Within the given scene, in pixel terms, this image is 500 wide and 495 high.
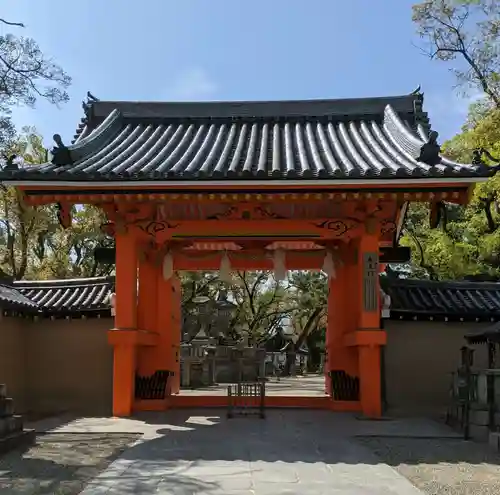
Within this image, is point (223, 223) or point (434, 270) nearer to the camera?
point (223, 223)

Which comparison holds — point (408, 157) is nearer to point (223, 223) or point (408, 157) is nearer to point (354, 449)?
point (223, 223)

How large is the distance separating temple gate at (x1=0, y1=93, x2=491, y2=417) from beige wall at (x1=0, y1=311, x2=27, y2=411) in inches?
90.8

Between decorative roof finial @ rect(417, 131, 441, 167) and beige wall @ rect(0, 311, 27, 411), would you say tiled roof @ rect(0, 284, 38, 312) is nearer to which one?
beige wall @ rect(0, 311, 27, 411)

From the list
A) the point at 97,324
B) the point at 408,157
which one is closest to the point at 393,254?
the point at 408,157

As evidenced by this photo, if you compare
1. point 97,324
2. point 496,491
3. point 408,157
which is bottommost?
point 496,491

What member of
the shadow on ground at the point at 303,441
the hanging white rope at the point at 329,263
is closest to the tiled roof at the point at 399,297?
the hanging white rope at the point at 329,263

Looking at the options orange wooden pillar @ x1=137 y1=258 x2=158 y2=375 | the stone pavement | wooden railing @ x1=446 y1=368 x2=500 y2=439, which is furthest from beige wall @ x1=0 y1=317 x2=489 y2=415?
wooden railing @ x1=446 y1=368 x2=500 y2=439

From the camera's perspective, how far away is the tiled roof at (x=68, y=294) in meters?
12.7

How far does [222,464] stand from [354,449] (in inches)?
72.6

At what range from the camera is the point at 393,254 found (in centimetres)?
1311

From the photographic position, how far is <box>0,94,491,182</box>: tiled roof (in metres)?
9.55

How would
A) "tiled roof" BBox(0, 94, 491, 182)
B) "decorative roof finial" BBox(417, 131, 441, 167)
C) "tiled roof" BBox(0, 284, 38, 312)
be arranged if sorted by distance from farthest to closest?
"tiled roof" BBox(0, 284, 38, 312)
"decorative roof finial" BBox(417, 131, 441, 167)
"tiled roof" BBox(0, 94, 491, 182)

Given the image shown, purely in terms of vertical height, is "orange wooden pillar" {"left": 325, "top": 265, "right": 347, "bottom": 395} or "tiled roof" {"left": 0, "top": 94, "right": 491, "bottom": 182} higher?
"tiled roof" {"left": 0, "top": 94, "right": 491, "bottom": 182}

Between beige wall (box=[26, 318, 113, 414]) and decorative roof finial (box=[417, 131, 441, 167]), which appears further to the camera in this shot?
beige wall (box=[26, 318, 113, 414])
